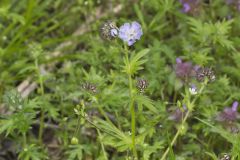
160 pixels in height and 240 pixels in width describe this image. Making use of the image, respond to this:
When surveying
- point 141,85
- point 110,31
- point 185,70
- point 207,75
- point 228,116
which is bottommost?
point 228,116

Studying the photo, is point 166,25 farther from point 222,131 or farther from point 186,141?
point 222,131

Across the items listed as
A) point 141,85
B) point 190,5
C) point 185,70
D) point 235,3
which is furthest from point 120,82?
point 235,3

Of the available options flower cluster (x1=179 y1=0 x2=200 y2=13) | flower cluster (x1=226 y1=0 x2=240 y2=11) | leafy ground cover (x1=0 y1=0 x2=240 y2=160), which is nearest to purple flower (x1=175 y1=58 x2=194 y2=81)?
leafy ground cover (x1=0 y1=0 x2=240 y2=160)

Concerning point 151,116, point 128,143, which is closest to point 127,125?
point 151,116

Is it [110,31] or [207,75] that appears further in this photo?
[207,75]

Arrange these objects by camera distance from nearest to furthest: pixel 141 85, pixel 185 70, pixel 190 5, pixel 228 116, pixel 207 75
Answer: pixel 141 85
pixel 207 75
pixel 228 116
pixel 185 70
pixel 190 5

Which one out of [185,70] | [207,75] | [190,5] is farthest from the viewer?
[190,5]

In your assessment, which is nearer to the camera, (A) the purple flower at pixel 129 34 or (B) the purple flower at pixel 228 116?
(A) the purple flower at pixel 129 34

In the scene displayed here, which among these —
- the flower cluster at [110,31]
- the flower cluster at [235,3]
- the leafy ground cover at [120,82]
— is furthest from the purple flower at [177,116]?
the flower cluster at [235,3]

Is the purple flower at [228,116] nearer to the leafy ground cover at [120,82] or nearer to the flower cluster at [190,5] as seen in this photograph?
the leafy ground cover at [120,82]

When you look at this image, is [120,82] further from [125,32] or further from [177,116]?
[125,32]
